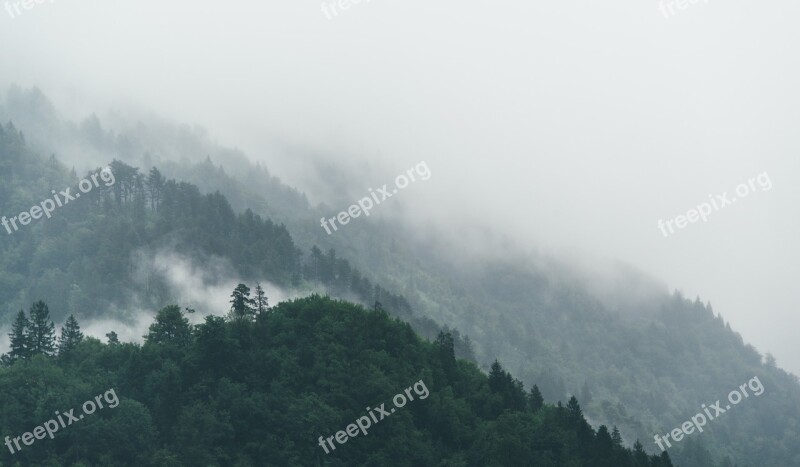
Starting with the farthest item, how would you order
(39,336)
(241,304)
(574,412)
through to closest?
(241,304) < (574,412) < (39,336)

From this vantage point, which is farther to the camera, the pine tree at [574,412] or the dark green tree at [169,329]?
the pine tree at [574,412]

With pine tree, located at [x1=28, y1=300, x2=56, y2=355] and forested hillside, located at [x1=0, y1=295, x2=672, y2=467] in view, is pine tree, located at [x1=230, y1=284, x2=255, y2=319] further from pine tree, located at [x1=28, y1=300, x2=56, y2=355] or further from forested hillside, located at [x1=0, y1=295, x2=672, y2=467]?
pine tree, located at [x1=28, y1=300, x2=56, y2=355]

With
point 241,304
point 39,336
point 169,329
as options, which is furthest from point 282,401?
point 39,336

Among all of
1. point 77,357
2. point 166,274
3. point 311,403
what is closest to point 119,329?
point 166,274

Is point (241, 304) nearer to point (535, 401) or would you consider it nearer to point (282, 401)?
point (282, 401)

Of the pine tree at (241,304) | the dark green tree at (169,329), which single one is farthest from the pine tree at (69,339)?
the pine tree at (241,304)

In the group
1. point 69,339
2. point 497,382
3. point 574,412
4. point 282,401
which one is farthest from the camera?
point 497,382

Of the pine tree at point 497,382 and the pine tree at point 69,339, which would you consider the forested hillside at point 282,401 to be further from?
the pine tree at point 69,339

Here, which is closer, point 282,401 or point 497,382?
point 282,401

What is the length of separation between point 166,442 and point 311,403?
17.4 meters

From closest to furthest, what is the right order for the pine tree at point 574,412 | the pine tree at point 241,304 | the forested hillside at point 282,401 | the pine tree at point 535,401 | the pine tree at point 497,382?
the forested hillside at point 282,401 < the pine tree at point 574,412 < the pine tree at point 241,304 < the pine tree at point 497,382 < the pine tree at point 535,401

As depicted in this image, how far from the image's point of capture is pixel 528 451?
418 ft

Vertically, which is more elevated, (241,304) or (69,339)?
(69,339)

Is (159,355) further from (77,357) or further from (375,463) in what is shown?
(375,463)
